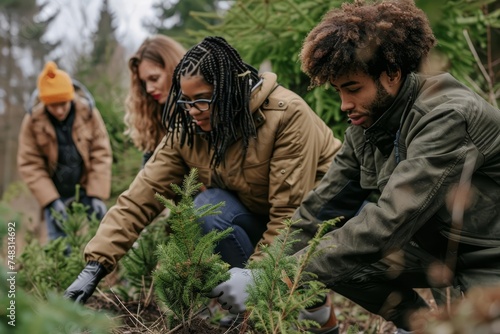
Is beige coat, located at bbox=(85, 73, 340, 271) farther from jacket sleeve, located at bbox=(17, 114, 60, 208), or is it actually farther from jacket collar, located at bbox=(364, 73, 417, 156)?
jacket sleeve, located at bbox=(17, 114, 60, 208)

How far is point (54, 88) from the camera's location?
5.51 m

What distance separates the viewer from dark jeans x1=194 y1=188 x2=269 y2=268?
3260 mm

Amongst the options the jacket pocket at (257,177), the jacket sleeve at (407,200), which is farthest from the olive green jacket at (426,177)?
the jacket pocket at (257,177)

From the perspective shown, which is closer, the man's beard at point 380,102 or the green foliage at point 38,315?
the green foliage at point 38,315

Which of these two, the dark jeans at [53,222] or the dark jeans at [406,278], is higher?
the dark jeans at [406,278]

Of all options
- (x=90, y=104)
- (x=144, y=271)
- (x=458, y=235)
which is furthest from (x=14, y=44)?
(x=458, y=235)

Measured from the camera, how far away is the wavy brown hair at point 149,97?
4375 millimetres

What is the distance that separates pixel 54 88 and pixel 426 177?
13.5 feet

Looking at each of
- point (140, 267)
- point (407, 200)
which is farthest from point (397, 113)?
point (140, 267)

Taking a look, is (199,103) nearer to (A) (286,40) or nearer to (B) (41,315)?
(A) (286,40)

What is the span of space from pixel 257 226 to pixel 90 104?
9.80ft

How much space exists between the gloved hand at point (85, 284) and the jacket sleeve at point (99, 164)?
9.51 feet

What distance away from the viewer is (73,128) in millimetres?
5777

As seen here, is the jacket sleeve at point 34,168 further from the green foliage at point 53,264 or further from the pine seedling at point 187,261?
the pine seedling at point 187,261
